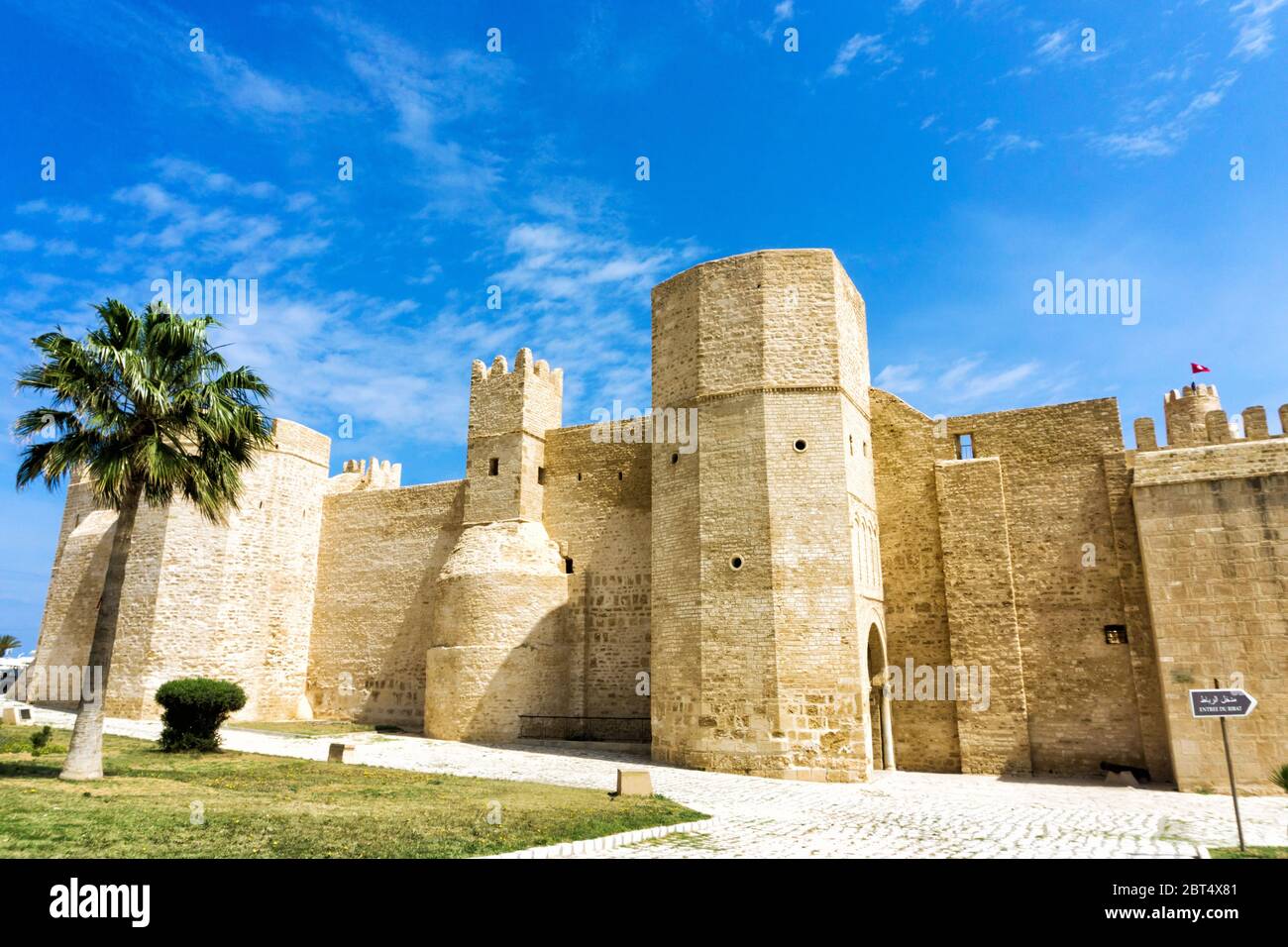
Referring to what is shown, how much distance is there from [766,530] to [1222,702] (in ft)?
27.4

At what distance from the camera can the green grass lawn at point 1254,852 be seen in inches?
324

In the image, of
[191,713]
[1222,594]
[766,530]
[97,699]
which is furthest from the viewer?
[766,530]

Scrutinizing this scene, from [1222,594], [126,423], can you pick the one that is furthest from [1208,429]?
[126,423]

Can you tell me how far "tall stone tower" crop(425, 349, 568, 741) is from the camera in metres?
19.8

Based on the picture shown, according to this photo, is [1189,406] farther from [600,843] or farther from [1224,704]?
[600,843]

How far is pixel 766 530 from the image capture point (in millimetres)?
15812

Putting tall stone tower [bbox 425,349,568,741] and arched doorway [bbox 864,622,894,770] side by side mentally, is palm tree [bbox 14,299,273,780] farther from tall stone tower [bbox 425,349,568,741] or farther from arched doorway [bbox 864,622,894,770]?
arched doorway [bbox 864,622,894,770]

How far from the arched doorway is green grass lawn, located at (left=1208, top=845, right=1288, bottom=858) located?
8.21m

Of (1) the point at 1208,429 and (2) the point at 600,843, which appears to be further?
(1) the point at 1208,429

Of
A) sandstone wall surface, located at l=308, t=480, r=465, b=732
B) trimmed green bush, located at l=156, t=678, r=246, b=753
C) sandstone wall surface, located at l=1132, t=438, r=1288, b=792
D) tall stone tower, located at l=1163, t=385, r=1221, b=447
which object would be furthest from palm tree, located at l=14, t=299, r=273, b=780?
tall stone tower, located at l=1163, t=385, r=1221, b=447

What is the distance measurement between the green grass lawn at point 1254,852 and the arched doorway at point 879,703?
323 inches

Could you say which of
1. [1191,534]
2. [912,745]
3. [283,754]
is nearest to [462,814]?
[283,754]
